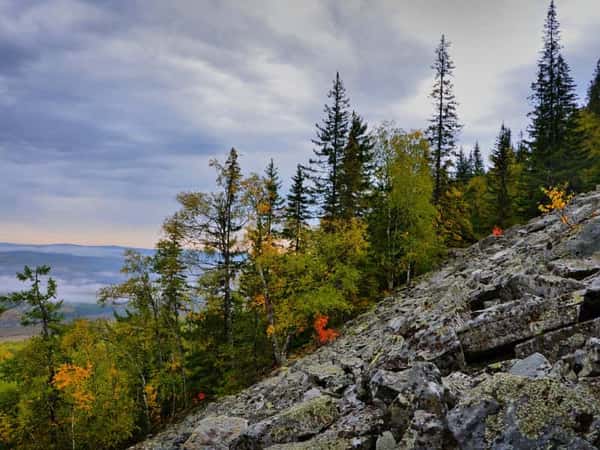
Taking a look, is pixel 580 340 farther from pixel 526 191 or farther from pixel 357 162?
pixel 526 191

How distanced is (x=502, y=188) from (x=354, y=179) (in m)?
20.6

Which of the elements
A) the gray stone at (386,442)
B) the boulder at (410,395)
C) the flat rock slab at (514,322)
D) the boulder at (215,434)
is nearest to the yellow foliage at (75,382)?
the boulder at (215,434)

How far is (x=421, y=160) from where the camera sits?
94.0ft

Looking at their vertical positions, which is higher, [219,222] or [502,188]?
[502,188]

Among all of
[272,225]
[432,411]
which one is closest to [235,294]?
[272,225]

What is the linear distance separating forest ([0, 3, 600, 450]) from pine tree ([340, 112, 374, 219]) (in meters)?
0.13

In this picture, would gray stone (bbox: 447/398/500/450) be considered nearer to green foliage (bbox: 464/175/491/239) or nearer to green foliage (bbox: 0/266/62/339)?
green foliage (bbox: 0/266/62/339)

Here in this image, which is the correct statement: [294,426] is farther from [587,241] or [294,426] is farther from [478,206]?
[478,206]

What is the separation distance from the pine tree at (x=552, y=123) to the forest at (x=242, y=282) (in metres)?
0.43

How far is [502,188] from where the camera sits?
39.3 metres

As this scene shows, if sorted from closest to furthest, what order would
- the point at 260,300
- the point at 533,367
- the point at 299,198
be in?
the point at 533,367, the point at 260,300, the point at 299,198

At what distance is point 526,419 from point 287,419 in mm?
4878

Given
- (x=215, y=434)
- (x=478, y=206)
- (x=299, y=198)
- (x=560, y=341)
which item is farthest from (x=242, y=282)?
(x=478, y=206)

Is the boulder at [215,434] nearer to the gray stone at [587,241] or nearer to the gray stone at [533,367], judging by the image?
the gray stone at [533,367]
